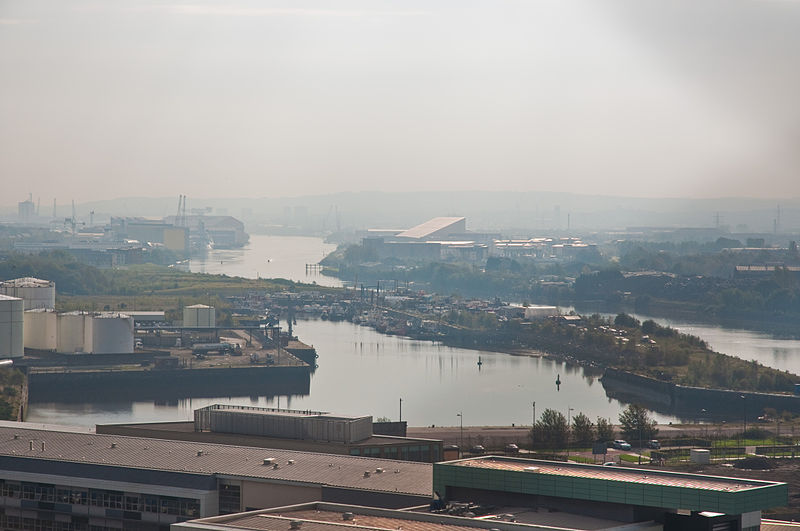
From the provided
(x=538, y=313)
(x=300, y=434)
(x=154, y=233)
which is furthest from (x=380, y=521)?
(x=154, y=233)

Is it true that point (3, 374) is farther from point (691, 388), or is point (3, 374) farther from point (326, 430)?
point (326, 430)

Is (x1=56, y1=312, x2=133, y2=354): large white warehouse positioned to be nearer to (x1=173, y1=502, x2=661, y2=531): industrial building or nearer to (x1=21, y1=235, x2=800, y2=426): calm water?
(x1=21, y1=235, x2=800, y2=426): calm water

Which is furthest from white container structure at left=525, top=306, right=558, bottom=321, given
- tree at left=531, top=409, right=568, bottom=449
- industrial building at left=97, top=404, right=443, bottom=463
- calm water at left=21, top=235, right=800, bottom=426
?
industrial building at left=97, top=404, right=443, bottom=463

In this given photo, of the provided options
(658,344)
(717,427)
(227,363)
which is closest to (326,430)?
(717,427)

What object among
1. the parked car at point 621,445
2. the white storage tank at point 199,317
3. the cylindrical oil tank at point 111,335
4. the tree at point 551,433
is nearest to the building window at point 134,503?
the tree at point 551,433

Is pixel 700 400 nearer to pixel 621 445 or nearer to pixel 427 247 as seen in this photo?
pixel 621 445

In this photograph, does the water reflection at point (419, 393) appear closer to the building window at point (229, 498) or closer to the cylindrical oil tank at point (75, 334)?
the cylindrical oil tank at point (75, 334)
